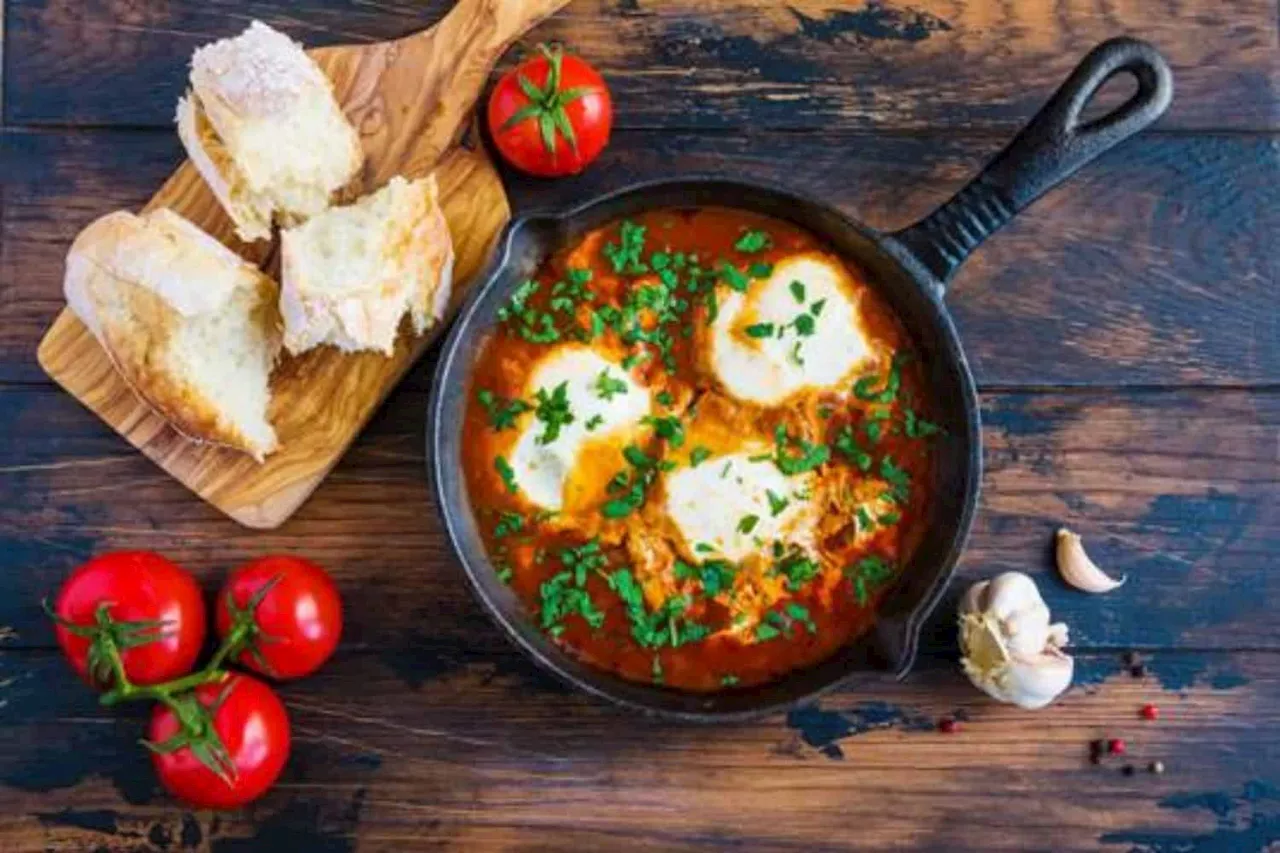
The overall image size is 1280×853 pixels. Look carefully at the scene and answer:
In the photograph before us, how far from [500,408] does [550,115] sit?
551 millimetres

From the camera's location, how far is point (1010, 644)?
2811 millimetres

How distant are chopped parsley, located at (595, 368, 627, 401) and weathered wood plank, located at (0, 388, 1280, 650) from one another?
1.40ft

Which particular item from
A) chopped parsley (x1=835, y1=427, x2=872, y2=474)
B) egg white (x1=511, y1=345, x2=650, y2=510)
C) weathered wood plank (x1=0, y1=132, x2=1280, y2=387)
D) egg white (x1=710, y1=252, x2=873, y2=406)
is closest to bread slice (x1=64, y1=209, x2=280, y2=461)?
weathered wood plank (x1=0, y1=132, x2=1280, y2=387)

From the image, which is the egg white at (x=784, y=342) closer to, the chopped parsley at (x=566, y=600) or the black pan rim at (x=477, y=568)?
the black pan rim at (x=477, y=568)

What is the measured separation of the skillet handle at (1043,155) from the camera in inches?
102

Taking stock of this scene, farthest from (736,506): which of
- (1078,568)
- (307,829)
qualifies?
(307,829)

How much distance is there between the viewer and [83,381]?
2.88m

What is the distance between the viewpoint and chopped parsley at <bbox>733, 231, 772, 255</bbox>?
9.06 ft

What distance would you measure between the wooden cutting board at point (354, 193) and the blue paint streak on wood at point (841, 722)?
41.3 inches

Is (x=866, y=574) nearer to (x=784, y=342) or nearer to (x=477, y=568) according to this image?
(x=784, y=342)

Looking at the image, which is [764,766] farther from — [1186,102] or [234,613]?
[1186,102]

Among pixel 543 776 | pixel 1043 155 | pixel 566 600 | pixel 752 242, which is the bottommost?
pixel 543 776

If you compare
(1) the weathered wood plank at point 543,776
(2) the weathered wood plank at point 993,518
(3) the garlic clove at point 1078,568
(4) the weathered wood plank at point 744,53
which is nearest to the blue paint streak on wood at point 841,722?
(1) the weathered wood plank at point 543,776

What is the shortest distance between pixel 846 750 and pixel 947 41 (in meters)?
1.44
